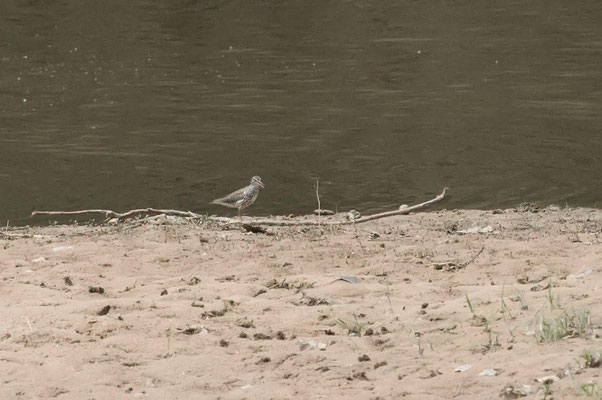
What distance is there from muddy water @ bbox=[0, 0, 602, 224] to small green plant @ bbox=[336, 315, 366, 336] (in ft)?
17.1

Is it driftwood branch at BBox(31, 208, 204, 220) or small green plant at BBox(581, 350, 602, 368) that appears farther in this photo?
driftwood branch at BBox(31, 208, 204, 220)

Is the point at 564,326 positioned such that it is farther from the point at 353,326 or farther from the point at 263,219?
the point at 263,219

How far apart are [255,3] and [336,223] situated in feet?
66.7

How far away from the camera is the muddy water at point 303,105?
41.0 feet

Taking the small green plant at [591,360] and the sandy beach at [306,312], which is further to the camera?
the sandy beach at [306,312]

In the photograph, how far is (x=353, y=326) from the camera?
6188mm

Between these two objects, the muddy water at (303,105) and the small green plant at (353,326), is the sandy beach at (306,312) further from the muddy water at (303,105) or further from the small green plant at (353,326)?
the muddy water at (303,105)

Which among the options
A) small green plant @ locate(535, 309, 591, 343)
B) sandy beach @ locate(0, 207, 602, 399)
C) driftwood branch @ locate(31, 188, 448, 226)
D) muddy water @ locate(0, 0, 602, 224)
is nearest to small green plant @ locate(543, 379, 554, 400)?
sandy beach @ locate(0, 207, 602, 399)

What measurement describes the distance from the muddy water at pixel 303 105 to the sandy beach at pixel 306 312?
2.64 m

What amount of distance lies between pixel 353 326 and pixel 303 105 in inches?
444

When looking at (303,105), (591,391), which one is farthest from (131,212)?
(303,105)

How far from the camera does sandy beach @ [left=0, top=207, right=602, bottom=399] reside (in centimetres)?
527

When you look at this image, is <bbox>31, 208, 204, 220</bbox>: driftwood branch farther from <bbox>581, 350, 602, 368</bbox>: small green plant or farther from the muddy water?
<bbox>581, 350, 602, 368</bbox>: small green plant

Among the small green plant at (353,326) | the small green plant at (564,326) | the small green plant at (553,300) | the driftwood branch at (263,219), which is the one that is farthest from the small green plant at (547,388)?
the driftwood branch at (263,219)
